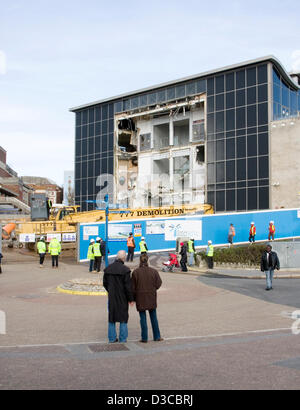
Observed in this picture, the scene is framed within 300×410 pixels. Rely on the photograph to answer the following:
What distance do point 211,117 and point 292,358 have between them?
46717 millimetres

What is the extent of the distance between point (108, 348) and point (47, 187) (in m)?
114

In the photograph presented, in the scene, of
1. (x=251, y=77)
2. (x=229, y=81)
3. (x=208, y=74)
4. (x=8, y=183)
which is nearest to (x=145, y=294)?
(x=251, y=77)

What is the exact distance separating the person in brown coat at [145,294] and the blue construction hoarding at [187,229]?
19769 millimetres

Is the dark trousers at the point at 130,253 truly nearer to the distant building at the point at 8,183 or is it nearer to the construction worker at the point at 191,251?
the construction worker at the point at 191,251

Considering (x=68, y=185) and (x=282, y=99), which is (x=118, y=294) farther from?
(x=68, y=185)

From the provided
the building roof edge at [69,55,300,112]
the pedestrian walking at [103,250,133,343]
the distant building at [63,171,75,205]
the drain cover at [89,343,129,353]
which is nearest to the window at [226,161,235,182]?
the building roof edge at [69,55,300,112]

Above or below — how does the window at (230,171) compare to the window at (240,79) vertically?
below

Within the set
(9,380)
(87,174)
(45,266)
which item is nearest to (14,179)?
(87,174)

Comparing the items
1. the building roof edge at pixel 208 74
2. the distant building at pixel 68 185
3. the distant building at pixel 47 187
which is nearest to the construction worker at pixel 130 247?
the building roof edge at pixel 208 74

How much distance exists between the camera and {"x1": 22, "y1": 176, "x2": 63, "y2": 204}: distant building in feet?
374

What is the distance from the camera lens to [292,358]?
7.26 m

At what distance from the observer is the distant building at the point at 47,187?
11406 cm

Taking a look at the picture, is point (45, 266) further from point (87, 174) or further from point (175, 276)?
point (87, 174)

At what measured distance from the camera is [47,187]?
120m
